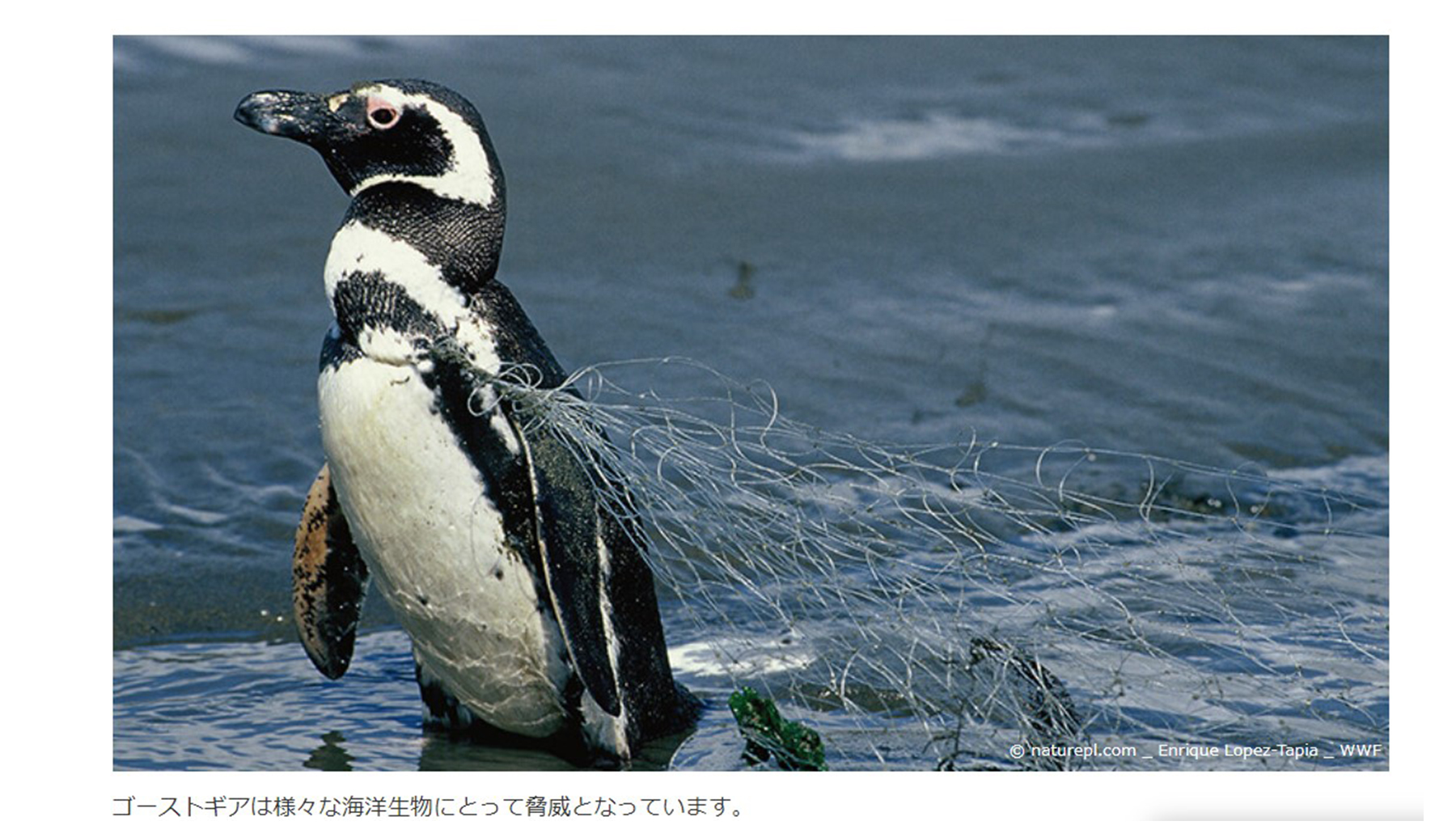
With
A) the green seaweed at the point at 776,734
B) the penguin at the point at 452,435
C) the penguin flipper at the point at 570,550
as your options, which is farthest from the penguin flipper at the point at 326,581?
the green seaweed at the point at 776,734

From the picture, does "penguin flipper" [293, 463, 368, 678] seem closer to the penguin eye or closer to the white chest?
the white chest

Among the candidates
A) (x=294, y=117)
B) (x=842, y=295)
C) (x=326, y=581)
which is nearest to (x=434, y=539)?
(x=326, y=581)

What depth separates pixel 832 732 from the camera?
344 cm

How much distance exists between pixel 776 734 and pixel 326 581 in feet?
2.79

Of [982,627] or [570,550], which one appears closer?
[570,550]

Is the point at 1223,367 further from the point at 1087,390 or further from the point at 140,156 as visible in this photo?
the point at 140,156

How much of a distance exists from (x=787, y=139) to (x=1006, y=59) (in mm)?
1238

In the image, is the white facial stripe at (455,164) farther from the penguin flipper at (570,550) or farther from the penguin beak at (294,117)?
the penguin flipper at (570,550)

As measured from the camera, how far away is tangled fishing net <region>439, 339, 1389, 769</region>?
3.09 m

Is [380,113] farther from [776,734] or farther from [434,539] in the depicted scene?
[776,734]

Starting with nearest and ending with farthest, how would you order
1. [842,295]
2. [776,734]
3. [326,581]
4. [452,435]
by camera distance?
[452,435] < [776,734] < [326,581] < [842,295]

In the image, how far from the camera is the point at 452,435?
3.15 m

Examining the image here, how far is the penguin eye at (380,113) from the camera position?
3.19 metres

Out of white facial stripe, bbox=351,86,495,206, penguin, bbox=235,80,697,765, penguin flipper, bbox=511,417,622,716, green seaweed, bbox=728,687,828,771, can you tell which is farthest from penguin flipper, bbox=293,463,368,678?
green seaweed, bbox=728,687,828,771
